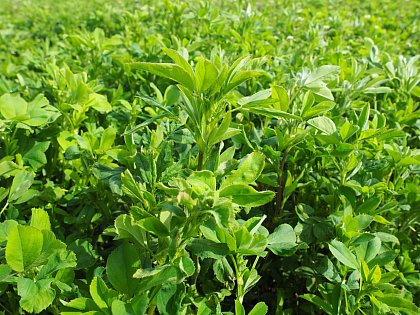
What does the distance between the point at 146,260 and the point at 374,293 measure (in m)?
0.60

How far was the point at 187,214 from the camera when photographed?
1.00 m

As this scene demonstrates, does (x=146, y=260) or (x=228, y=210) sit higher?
(x=228, y=210)

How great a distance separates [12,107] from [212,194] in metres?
0.99

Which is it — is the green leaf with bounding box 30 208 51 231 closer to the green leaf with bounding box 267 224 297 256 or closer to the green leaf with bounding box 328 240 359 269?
the green leaf with bounding box 267 224 297 256

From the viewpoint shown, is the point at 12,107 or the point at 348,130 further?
the point at 12,107

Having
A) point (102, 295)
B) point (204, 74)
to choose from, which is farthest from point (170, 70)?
point (102, 295)

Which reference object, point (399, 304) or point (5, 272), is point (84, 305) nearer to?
point (5, 272)

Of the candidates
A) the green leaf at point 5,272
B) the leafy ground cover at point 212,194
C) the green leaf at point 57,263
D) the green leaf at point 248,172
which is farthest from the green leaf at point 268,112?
the green leaf at point 5,272

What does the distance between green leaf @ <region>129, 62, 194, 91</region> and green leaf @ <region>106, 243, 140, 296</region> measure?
434mm

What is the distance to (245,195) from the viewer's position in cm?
102

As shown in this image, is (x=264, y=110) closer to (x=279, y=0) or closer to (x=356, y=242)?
(x=356, y=242)

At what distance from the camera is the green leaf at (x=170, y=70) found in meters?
1.02

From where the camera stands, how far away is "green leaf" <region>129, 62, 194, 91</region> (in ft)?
3.35

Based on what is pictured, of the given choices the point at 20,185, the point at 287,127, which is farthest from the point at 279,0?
the point at 20,185
